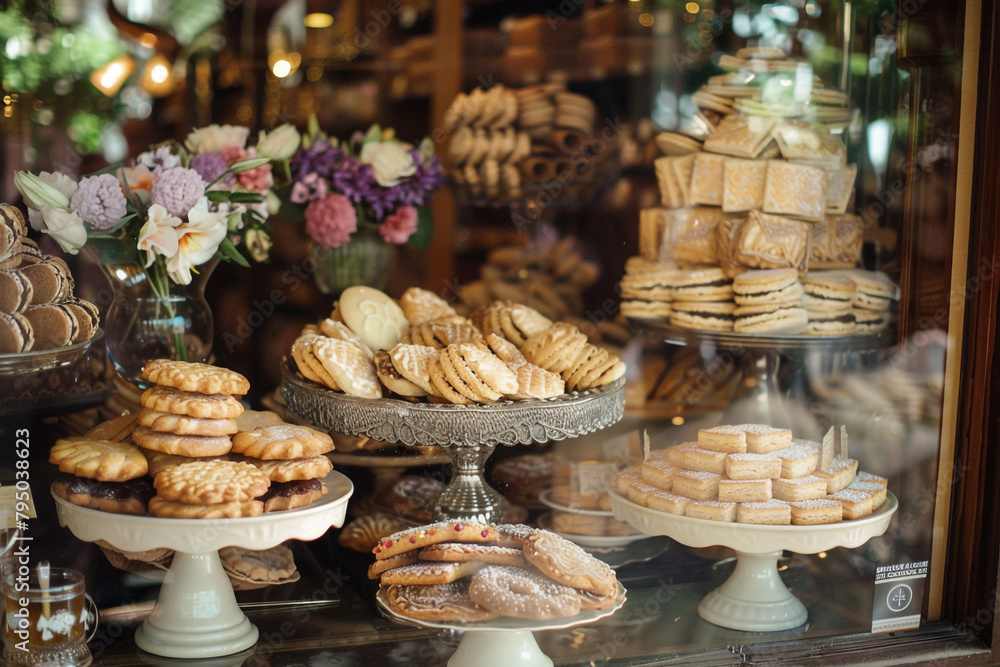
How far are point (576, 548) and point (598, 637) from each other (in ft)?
0.78

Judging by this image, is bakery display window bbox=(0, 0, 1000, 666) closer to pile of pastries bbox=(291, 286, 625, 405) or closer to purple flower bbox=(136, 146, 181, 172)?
pile of pastries bbox=(291, 286, 625, 405)

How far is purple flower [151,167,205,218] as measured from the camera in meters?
1.71

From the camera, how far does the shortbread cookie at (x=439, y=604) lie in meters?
1.43

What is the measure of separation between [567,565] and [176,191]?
0.97 m

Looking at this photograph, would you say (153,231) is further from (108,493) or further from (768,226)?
(768,226)

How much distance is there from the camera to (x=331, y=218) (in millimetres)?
2502

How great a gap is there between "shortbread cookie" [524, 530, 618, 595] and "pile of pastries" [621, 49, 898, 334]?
748 millimetres

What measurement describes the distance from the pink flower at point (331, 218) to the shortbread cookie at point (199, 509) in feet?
3.91

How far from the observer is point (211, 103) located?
3947 mm

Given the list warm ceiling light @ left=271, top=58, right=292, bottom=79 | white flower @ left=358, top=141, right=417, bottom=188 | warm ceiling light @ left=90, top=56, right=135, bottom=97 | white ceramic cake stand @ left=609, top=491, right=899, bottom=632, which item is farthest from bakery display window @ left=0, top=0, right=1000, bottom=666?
warm ceiling light @ left=271, top=58, right=292, bottom=79

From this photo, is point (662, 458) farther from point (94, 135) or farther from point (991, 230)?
point (94, 135)

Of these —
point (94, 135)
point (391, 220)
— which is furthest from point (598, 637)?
point (94, 135)

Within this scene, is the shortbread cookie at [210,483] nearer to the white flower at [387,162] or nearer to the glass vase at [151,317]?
the glass vase at [151,317]

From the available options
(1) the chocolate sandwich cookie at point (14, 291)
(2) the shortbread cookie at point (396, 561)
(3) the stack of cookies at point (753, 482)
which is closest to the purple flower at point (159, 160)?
(1) the chocolate sandwich cookie at point (14, 291)
